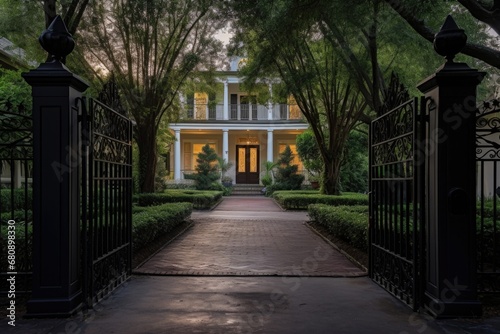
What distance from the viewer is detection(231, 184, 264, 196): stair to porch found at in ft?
110

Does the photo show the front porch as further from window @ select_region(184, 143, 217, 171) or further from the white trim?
the white trim

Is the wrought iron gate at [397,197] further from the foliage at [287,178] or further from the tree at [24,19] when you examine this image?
the foliage at [287,178]

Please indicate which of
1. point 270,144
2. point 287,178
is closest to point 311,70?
point 287,178

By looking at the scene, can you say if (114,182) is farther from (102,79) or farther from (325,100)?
(325,100)

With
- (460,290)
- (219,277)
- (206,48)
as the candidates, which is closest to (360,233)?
(219,277)

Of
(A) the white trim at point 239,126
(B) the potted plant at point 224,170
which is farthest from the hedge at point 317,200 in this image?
(A) the white trim at point 239,126

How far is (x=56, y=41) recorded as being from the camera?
5.06 m

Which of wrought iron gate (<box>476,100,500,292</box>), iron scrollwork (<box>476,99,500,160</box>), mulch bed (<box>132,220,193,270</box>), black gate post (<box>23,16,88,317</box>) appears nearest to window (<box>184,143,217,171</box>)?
mulch bed (<box>132,220,193,270</box>)

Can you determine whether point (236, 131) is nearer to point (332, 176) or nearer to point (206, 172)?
point (206, 172)

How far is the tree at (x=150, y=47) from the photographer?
54.0ft

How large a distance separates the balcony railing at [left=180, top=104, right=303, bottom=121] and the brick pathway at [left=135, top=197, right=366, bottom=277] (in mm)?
22335

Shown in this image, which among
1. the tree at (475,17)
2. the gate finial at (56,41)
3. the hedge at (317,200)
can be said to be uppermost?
the tree at (475,17)

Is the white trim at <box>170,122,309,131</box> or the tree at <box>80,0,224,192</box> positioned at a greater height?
the tree at <box>80,0,224,192</box>

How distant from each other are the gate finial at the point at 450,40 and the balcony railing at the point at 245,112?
99.0 ft
